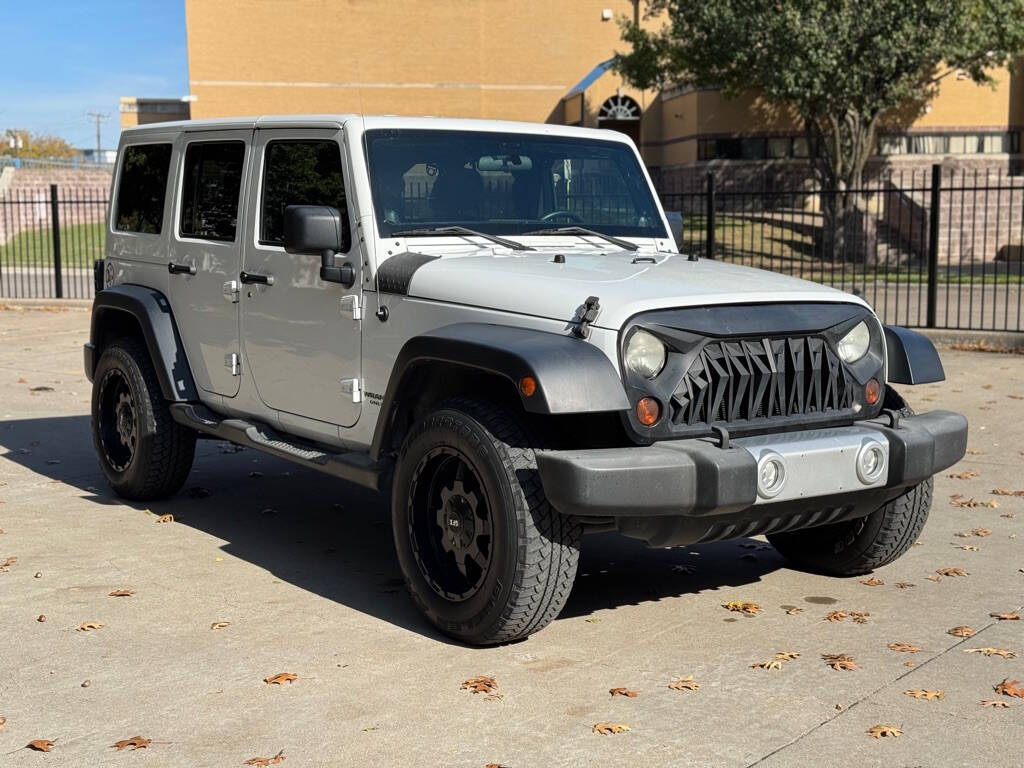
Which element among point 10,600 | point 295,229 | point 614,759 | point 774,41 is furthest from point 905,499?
point 774,41

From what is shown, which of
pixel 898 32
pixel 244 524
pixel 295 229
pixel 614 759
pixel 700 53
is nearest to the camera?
pixel 614 759

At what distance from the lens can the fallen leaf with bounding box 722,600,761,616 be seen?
5547 mm

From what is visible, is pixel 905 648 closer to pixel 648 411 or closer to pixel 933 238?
pixel 648 411

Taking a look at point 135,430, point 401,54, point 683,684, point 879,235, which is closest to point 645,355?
point 683,684

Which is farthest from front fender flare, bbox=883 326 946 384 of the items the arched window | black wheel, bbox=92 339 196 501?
the arched window

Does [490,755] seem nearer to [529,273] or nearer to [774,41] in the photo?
[529,273]

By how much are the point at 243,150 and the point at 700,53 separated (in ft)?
88.3

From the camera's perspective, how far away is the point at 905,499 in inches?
224

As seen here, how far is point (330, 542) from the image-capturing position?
675 centimetres

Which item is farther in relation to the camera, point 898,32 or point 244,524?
point 898,32

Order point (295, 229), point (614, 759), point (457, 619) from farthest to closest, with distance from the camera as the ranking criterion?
point (295, 229)
point (457, 619)
point (614, 759)

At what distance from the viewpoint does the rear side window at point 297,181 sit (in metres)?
5.89

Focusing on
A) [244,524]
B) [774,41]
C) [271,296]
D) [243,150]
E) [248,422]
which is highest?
[774,41]

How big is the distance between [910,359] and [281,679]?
2.85 m
